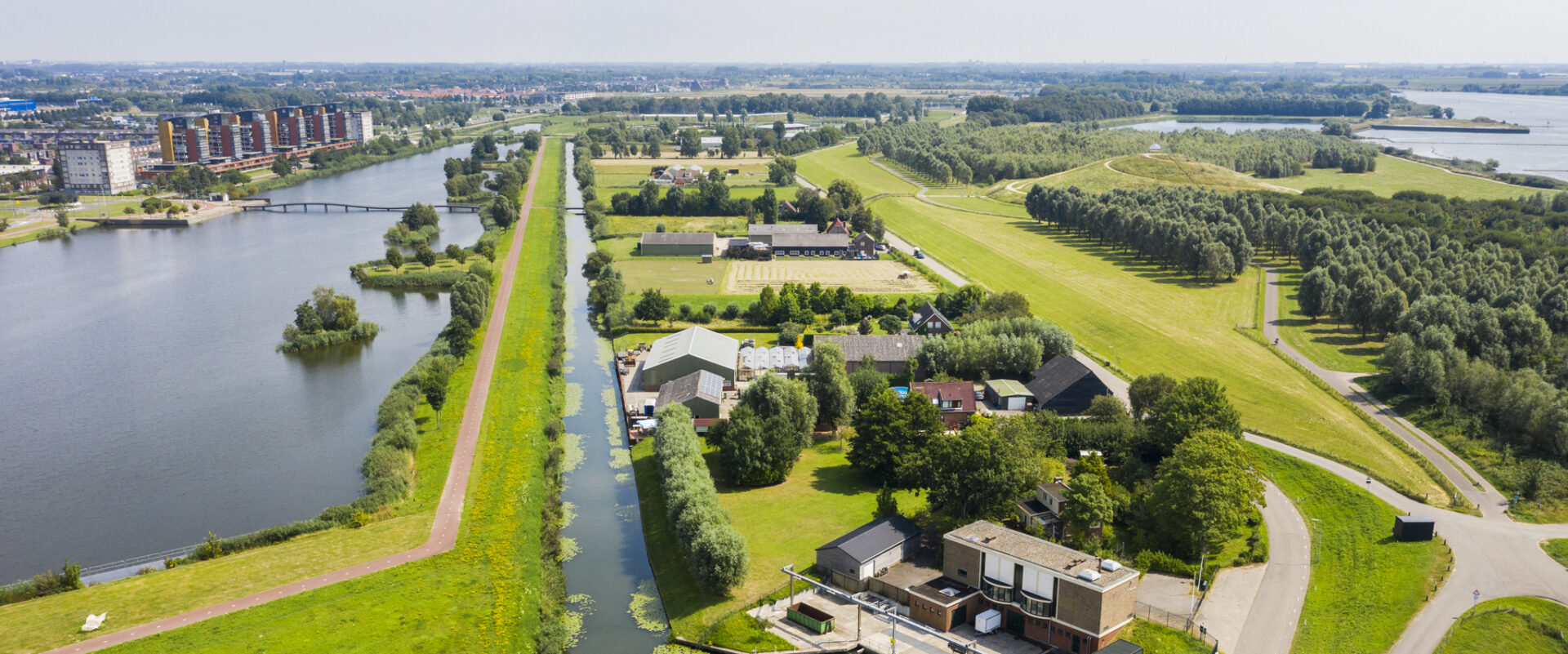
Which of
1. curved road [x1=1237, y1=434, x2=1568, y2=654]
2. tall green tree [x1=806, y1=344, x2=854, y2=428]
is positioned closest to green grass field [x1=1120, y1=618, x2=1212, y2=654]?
curved road [x1=1237, y1=434, x2=1568, y2=654]

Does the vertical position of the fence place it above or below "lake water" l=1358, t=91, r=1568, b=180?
below

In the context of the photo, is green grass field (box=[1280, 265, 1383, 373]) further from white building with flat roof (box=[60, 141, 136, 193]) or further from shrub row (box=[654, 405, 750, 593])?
white building with flat roof (box=[60, 141, 136, 193])

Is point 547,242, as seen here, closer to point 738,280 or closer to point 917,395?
point 738,280

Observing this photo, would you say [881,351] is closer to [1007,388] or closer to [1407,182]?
[1007,388]

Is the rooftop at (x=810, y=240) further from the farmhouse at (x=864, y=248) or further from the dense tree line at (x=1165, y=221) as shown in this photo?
the dense tree line at (x=1165, y=221)

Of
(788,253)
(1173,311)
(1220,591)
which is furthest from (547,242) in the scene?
(1220,591)

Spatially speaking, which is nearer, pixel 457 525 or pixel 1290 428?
pixel 457 525
